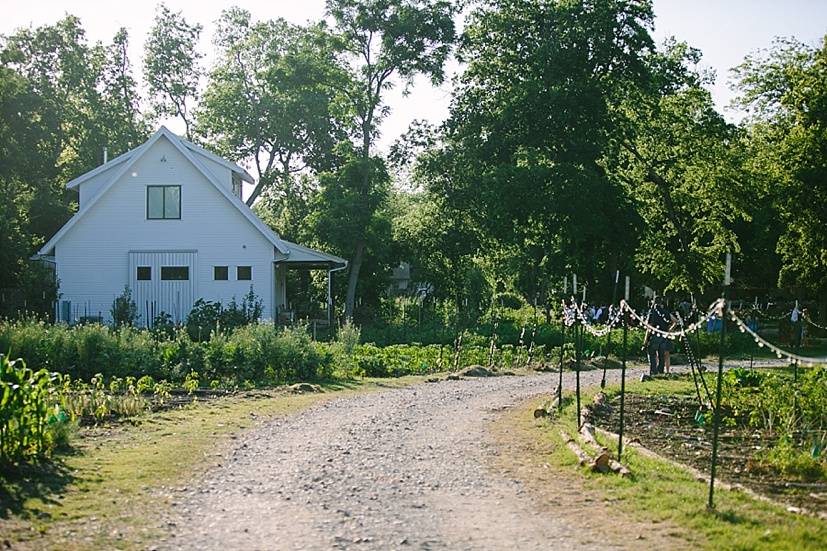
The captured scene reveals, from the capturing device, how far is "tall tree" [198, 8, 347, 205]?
162ft

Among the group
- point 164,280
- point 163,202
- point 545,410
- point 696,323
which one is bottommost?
point 545,410

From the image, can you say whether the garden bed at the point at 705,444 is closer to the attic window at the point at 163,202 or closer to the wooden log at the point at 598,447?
the wooden log at the point at 598,447

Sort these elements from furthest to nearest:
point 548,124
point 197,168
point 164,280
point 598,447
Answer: point 548,124 → point 164,280 → point 197,168 → point 598,447

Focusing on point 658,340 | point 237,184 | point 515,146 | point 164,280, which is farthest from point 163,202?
point 658,340

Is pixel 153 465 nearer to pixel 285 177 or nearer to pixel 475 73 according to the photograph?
pixel 475 73

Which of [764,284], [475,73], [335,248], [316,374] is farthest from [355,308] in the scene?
[764,284]

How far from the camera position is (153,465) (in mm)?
9812

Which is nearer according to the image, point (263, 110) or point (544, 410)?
point (544, 410)

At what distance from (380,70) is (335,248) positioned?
8.53m

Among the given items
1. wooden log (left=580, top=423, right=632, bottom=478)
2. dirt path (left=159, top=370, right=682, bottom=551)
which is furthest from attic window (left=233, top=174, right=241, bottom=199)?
wooden log (left=580, top=423, right=632, bottom=478)

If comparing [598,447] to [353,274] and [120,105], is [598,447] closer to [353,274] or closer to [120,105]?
[353,274]

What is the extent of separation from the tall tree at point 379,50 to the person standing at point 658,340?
63.1 ft

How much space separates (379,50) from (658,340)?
22.9 metres

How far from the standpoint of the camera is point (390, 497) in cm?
848
